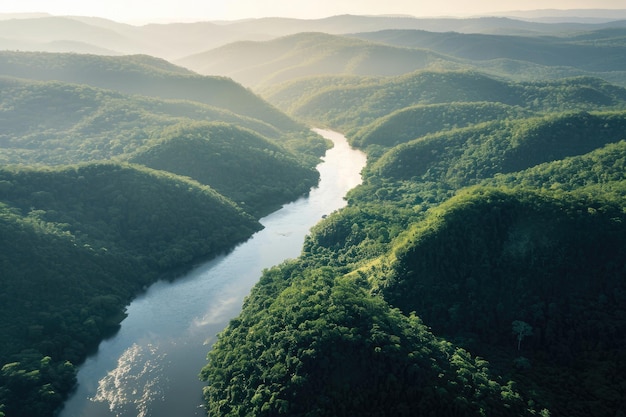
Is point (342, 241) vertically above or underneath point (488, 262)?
underneath

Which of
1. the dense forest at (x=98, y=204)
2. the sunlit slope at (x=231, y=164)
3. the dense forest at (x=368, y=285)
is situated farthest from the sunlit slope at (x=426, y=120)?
the dense forest at (x=368, y=285)

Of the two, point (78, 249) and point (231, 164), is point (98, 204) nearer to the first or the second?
point (78, 249)

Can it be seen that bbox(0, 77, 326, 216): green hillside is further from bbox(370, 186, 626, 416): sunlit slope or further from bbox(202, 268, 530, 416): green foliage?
bbox(202, 268, 530, 416): green foliage

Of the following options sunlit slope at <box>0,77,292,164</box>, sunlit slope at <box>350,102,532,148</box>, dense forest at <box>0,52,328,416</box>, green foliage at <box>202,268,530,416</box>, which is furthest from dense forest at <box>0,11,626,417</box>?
sunlit slope at <box>350,102,532,148</box>

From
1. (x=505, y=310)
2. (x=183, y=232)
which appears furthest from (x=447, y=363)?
(x=183, y=232)

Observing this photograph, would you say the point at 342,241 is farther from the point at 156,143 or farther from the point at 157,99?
the point at 157,99

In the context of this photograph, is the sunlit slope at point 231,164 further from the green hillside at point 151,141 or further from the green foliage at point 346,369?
the green foliage at point 346,369
